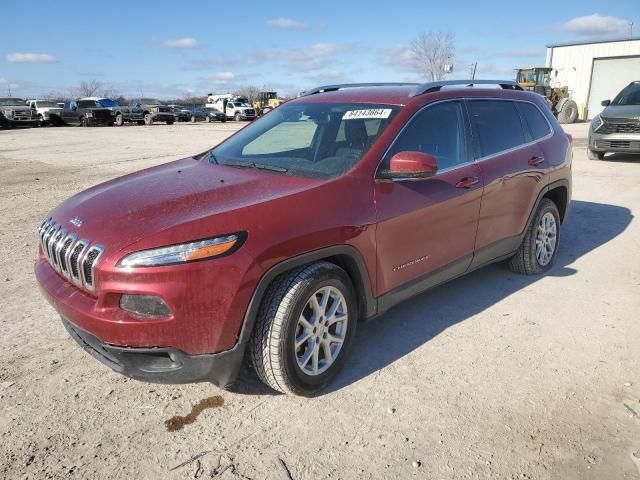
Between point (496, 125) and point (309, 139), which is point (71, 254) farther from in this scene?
point (496, 125)

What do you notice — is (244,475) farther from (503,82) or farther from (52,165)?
(52,165)

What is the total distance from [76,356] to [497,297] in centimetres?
325

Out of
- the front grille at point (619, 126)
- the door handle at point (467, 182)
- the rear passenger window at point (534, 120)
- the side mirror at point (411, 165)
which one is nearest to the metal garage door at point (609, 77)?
the front grille at point (619, 126)

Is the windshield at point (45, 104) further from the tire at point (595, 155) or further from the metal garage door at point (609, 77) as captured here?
the metal garage door at point (609, 77)

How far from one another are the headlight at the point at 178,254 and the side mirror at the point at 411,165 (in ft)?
3.89

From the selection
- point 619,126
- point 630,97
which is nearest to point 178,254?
point 619,126

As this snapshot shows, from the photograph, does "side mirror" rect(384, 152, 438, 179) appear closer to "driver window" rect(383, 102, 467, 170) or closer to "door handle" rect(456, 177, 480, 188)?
"driver window" rect(383, 102, 467, 170)

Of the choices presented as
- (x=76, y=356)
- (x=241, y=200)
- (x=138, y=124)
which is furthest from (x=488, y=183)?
(x=138, y=124)

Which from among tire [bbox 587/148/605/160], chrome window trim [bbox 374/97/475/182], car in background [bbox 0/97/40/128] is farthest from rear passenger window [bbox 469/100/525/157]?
car in background [bbox 0/97/40/128]

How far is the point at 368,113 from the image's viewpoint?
3482 millimetres

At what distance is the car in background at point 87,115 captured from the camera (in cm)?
3267

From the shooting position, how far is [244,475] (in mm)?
2338

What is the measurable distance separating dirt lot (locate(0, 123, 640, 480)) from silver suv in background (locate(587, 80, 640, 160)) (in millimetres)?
8441

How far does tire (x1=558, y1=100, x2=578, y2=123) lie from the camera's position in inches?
1091
